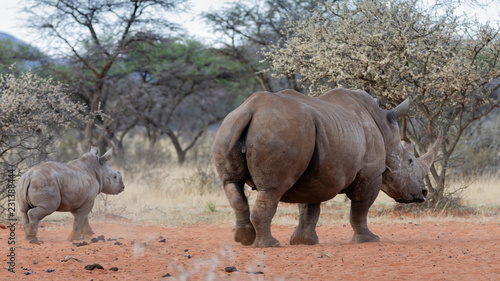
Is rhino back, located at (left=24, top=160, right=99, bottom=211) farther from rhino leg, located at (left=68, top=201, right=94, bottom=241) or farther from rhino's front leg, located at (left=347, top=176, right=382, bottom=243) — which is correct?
rhino's front leg, located at (left=347, top=176, right=382, bottom=243)

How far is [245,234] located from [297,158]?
1.00 metres

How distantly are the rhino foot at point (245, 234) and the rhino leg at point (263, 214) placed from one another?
125 mm

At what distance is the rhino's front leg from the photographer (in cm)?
680

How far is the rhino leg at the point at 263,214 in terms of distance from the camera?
5.93 meters

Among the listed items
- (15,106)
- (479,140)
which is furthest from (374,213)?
(479,140)

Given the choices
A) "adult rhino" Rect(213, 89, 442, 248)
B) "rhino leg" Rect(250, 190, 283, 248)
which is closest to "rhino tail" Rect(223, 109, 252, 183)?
"adult rhino" Rect(213, 89, 442, 248)

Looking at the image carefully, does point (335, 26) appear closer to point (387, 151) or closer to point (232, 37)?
point (387, 151)

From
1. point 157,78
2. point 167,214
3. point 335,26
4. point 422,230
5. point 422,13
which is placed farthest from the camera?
point 157,78

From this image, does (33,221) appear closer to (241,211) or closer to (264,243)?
(241,211)

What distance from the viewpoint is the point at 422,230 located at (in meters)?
8.29

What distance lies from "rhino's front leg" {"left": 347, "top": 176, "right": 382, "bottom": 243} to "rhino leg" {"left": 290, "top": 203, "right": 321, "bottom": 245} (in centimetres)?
42

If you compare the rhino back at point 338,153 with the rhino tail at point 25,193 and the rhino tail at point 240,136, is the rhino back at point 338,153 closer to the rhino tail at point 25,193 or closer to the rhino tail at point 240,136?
the rhino tail at point 240,136

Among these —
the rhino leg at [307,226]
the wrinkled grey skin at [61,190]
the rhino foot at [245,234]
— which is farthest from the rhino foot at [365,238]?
the wrinkled grey skin at [61,190]

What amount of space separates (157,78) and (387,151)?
17.4 metres
